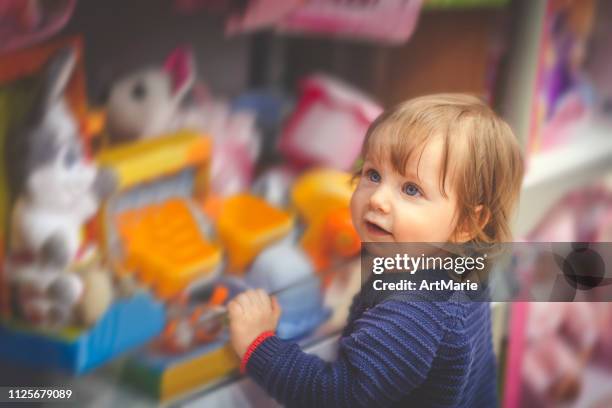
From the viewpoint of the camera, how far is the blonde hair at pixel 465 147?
0.44 meters

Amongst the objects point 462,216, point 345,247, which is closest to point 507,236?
point 462,216

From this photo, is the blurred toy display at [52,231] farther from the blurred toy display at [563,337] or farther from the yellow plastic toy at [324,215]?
the blurred toy display at [563,337]

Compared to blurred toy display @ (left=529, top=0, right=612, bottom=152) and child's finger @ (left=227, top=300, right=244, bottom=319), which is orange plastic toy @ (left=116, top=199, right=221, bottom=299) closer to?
child's finger @ (left=227, top=300, right=244, bottom=319)

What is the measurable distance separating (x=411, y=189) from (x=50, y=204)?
434 millimetres

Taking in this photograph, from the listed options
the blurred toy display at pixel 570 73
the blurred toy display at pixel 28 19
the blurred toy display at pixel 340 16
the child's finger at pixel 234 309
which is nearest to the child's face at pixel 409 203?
the child's finger at pixel 234 309

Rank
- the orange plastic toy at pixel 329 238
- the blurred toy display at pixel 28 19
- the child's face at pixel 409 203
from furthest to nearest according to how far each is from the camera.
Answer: the orange plastic toy at pixel 329 238 < the blurred toy display at pixel 28 19 < the child's face at pixel 409 203

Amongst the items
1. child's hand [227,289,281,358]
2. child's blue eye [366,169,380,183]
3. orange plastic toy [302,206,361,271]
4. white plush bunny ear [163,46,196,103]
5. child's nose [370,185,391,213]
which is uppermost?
white plush bunny ear [163,46,196,103]

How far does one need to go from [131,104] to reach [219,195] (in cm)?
17

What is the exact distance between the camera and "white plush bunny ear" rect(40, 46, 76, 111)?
703mm

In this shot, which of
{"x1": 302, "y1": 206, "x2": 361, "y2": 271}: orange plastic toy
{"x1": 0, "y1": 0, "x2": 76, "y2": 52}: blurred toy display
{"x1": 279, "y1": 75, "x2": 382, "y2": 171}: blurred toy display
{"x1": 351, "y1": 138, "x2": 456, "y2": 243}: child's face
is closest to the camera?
{"x1": 351, "y1": 138, "x2": 456, "y2": 243}: child's face

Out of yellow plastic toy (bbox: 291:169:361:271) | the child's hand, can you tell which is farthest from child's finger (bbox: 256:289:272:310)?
yellow plastic toy (bbox: 291:169:361:271)

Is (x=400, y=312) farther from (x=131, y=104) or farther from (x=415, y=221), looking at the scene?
(x=131, y=104)

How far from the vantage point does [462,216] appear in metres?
0.46

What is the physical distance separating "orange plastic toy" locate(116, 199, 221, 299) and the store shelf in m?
0.39
